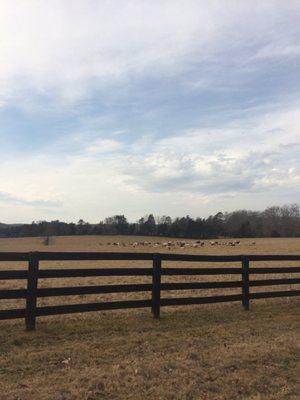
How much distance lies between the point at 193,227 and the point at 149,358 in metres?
109

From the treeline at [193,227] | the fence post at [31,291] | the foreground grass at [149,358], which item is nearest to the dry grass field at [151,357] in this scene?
the foreground grass at [149,358]

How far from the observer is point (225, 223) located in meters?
130

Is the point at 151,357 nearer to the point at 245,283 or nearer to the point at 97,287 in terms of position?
the point at 97,287

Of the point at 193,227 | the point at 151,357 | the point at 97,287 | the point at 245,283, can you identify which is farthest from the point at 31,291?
the point at 193,227

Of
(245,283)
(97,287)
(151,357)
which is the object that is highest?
(97,287)

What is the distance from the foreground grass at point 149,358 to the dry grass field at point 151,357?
0.04 feet

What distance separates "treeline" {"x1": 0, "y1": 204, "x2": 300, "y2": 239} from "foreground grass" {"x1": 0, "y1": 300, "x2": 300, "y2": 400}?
334 feet

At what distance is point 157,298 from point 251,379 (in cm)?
425

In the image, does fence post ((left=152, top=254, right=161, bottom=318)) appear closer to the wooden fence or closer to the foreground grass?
the wooden fence

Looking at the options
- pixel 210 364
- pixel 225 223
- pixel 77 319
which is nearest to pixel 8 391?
pixel 210 364

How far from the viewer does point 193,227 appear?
115750mm

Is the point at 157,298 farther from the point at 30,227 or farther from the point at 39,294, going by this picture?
the point at 30,227

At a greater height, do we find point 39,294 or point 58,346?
point 39,294

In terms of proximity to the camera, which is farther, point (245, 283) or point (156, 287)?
point (245, 283)
